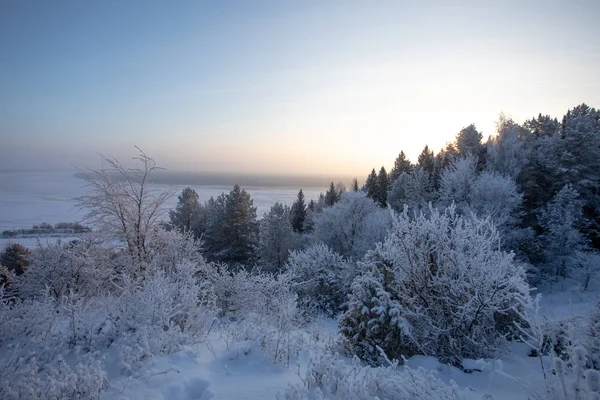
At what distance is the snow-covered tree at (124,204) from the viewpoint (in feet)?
42.0

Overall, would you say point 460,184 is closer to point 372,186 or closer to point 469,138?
point 469,138

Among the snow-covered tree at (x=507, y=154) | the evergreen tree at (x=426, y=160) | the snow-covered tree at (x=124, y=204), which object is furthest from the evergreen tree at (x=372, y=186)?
the snow-covered tree at (x=124, y=204)

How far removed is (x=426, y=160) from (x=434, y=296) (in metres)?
41.1

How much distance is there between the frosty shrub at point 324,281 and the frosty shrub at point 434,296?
10.4 meters

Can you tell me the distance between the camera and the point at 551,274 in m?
21.0

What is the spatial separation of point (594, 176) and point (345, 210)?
2002cm

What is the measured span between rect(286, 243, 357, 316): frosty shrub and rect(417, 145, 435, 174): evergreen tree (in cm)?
2687

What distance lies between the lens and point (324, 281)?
18.3 m

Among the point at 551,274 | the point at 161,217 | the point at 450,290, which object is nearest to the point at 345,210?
the point at 551,274

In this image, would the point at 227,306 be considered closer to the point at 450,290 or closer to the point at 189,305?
Result: the point at 189,305

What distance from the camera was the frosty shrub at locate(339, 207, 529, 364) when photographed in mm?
6094

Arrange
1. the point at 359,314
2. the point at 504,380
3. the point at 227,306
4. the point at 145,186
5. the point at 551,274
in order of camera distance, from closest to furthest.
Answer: the point at 504,380, the point at 359,314, the point at 145,186, the point at 227,306, the point at 551,274

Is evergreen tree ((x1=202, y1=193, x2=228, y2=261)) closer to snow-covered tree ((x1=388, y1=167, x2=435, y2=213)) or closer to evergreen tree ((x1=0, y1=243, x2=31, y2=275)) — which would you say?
evergreen tree ((x1=0, y1=243, x2=31, y2=275))


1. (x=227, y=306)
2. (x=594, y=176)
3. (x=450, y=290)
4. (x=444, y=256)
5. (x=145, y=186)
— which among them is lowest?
(x=227, y=306)
